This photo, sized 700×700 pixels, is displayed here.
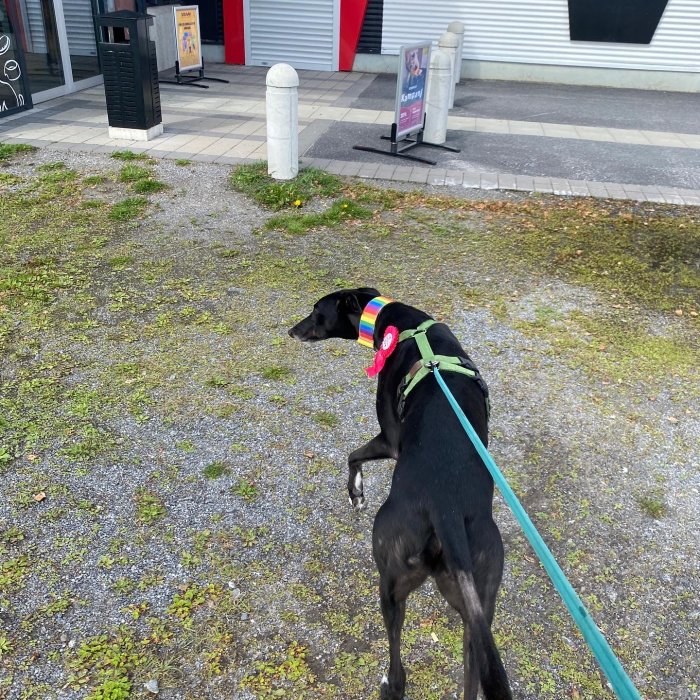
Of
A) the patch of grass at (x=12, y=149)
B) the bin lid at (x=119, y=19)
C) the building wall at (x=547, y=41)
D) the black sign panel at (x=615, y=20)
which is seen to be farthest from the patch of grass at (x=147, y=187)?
the black sign panel at (x=615, y=20)

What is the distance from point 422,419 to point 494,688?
3.04 ft

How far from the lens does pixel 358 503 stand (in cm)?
329

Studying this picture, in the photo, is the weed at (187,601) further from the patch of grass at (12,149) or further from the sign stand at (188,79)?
the sign stand at (188,79)

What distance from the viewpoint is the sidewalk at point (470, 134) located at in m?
8.62

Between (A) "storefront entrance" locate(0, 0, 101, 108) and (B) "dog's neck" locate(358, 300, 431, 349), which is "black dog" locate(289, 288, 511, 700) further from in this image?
(A) "storefront entrance" locate(0, 0, 101, 108)

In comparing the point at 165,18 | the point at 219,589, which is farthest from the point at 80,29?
the point at 219,589

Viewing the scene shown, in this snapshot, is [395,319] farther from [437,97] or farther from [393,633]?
[437,97]

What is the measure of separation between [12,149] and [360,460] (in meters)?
7.95

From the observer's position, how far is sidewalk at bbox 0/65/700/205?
340 inches

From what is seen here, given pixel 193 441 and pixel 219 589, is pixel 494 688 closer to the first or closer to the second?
pixel 219 589

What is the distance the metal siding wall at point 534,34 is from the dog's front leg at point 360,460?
1463 centimetres

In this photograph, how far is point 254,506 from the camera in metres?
3.30

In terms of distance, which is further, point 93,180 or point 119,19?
point 119,19

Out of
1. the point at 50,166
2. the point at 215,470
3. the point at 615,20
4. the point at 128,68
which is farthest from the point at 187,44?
the point at 215,470
